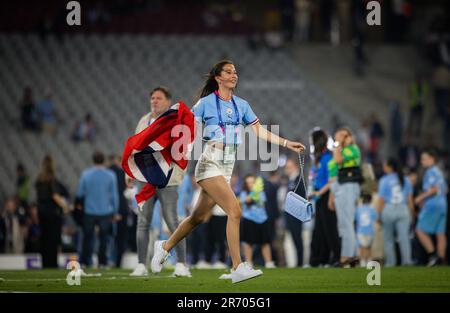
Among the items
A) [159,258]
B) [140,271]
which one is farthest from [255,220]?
[159,258]

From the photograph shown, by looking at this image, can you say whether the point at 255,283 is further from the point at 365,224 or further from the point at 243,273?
the point at 365,224

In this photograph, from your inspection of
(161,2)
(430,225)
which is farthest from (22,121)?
(430,225)

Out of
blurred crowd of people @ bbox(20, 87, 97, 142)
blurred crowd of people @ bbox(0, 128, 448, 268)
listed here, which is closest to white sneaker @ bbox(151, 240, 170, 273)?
blurred crowd of people @ bbox(0, 128, 448, 268)

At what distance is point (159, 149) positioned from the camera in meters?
11.5

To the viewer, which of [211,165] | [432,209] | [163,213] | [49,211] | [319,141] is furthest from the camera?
[49,211]

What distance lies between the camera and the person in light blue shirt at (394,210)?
57.9 feet

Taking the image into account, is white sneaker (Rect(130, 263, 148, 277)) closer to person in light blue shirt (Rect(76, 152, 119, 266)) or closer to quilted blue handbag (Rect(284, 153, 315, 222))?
quilted blue handbag (Rect(284, 153, 315, 222))

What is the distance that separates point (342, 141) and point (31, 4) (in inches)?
793

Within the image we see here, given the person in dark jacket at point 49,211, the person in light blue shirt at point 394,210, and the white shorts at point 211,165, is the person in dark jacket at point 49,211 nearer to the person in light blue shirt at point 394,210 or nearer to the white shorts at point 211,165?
the person in light blue shirt at point 394,210

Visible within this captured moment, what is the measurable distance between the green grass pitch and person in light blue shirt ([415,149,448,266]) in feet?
14.0

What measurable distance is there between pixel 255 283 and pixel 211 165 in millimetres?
1519

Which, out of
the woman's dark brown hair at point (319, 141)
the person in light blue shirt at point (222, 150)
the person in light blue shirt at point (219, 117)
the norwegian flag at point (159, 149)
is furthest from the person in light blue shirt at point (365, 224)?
the person in light blue shirt at point (219, 117)

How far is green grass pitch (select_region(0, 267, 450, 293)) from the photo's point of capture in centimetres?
1034

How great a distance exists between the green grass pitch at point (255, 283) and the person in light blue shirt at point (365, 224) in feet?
16.1
